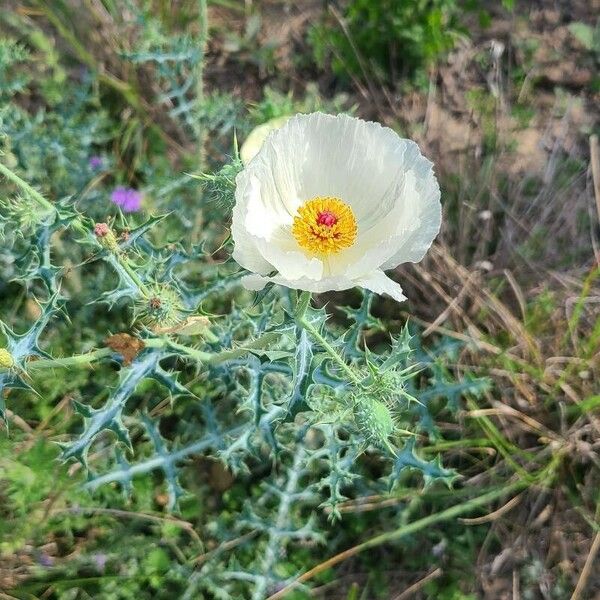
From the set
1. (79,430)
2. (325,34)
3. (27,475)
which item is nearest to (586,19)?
(325,34)

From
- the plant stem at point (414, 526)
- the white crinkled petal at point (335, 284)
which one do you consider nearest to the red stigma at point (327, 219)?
the white crinkled petal at point (335, 284)

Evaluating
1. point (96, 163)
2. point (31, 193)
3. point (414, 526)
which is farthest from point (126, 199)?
point (414, 526)

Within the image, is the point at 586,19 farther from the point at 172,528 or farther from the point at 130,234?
the point at 172,528

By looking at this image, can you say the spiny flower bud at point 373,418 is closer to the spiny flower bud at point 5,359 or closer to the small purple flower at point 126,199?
the spiny flower bud at point 5,359

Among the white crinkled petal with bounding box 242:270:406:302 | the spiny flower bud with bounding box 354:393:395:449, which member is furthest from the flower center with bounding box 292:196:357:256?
the spiny flower bud with bounding box 354:393:395:449

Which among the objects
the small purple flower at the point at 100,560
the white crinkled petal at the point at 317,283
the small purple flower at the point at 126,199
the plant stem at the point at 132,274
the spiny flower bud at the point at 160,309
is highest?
the white crinkled petal at the point at 317,283

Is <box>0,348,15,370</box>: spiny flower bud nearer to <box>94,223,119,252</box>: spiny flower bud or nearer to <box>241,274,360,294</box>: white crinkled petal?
<box>94,223,119,252</box>: spiny flower bud
